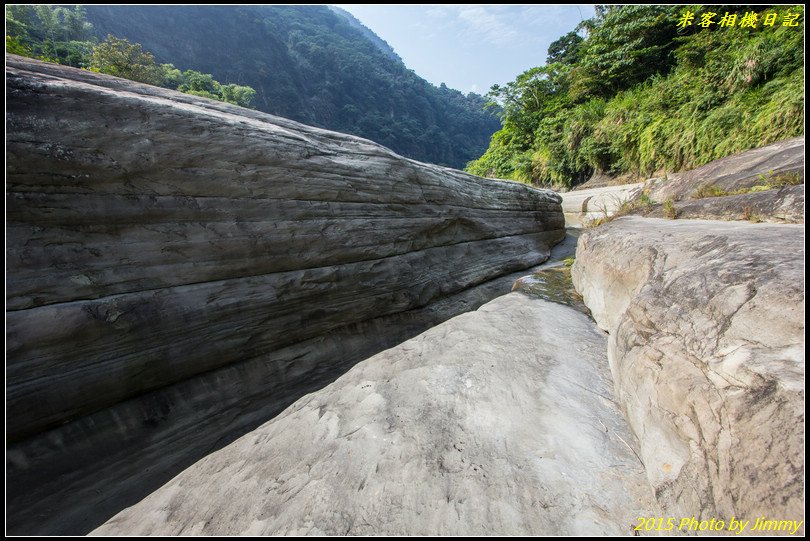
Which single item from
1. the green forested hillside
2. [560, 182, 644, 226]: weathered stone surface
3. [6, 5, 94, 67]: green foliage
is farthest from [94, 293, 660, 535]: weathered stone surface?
[6, 5, 94, 67]: green foliage

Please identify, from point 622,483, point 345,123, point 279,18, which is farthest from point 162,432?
point 279,18

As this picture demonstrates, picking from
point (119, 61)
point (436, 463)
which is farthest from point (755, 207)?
point (119, 61)

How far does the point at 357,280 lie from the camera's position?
3.61 m

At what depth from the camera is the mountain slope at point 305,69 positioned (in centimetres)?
5425

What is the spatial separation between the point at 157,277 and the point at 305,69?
78527mm

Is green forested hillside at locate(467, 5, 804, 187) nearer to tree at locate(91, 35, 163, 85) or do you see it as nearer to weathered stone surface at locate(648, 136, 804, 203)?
weathered stone surface at locate(648, 136, 804, 203)

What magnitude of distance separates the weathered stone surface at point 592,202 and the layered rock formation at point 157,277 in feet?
25.2

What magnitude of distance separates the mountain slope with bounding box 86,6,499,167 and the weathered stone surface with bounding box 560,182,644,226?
57165 millimetres

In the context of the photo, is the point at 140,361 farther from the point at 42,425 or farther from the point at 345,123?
the point at 345,123

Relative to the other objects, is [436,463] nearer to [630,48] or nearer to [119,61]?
[630,48]

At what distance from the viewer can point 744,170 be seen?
13.9 ft

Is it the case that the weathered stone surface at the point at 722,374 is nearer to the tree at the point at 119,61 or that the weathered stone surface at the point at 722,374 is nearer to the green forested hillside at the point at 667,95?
the green forested hillside at the point at 667,95

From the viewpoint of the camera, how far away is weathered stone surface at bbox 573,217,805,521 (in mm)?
958

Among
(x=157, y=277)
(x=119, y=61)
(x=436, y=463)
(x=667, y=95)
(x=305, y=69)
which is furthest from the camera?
(x=305, y=69)
